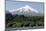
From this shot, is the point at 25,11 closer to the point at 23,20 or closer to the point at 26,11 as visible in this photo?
the point at 26,11

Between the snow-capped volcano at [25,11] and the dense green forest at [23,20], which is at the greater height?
the snow-capped volcano at [25,11]

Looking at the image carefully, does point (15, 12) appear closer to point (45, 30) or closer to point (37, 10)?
point (37, 10)

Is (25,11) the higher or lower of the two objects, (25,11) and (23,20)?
the higher

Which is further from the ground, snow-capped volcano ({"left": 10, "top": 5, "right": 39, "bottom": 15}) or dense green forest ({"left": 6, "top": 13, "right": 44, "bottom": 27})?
snow-capped volcano ({"left": 10, "top": 5, "right": 39, "bottom": 15})

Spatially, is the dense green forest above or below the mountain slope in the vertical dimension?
below

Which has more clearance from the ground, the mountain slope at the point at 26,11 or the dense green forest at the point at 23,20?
the mountain slope at the point at 26,11

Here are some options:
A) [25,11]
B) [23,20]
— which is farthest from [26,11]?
[23,20]
